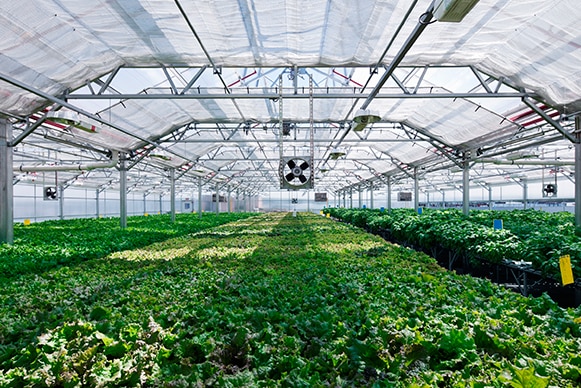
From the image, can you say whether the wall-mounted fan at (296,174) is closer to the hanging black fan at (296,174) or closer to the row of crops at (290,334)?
the hanging black fan at (296,174)

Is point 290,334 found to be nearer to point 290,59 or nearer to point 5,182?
point 290,59

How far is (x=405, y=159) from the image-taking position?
22.5 metres

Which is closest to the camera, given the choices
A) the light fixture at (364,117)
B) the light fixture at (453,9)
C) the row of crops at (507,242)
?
the light fixture at (453,9)

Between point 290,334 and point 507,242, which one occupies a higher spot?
point 507,242

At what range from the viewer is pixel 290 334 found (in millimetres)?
2998

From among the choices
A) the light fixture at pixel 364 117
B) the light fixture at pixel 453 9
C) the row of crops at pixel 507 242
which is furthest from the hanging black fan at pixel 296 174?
the light fixture at pixel 453 9

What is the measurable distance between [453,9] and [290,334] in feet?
12.5

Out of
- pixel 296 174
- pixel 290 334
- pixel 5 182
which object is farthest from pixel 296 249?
pixel 5 182

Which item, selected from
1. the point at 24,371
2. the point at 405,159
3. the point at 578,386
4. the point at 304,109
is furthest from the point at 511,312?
the point at 405,159

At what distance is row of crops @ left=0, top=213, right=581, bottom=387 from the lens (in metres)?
2.32

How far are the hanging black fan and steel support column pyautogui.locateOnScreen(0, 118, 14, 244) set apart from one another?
848 centimetres

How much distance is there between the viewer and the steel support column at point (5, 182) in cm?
1076

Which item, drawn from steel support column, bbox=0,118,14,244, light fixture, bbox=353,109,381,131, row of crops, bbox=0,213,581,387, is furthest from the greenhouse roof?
row of crops, bbox=0,213,581,387

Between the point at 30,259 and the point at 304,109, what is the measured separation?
9.67 metres
